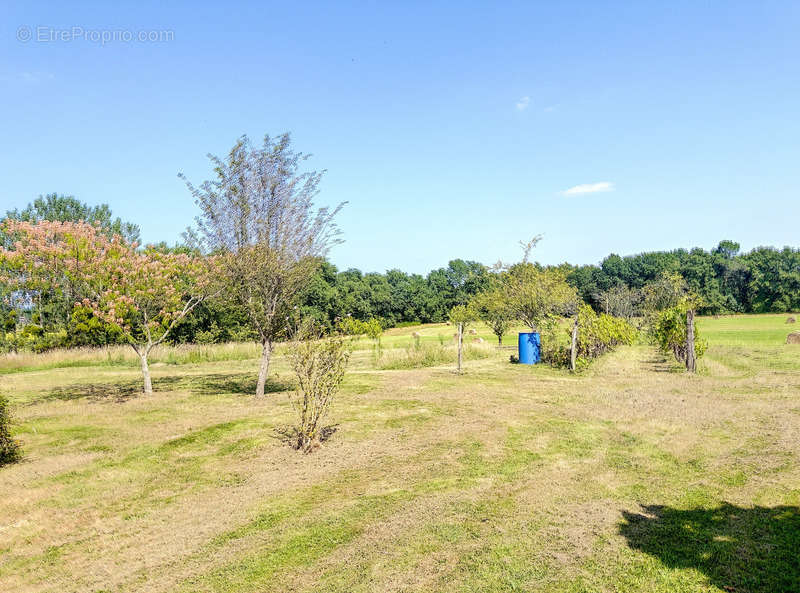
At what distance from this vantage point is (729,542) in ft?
17.3

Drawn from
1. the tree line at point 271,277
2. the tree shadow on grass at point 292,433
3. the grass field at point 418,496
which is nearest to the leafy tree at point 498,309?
the tree line at point 271,277

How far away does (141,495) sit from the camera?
A: 23.4 feet

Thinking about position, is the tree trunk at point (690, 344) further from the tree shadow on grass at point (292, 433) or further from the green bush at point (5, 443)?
the green bush at point (5, 443)

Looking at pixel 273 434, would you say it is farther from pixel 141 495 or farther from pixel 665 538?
pixel 665 538

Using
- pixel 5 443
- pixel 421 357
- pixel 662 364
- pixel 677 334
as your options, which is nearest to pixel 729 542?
pixel 5 443

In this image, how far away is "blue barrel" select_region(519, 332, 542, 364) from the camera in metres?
23.2

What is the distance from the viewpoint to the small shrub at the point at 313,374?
9305 millimetres

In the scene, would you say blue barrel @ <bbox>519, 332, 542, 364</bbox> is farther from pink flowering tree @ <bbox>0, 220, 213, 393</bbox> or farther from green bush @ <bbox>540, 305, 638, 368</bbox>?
pink flowering tree @ <bbox>0, 220, 213, 393</bbox>

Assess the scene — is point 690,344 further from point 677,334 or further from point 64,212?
point 64,212

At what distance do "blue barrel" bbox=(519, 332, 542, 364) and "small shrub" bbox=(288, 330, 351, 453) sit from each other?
49.7 ft

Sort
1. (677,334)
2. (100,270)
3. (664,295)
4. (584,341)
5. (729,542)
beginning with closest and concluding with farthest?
(729,542)
(100,270)
(677,334)
(584,341)
(664,295)

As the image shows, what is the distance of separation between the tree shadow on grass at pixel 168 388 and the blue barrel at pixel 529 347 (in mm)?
12066

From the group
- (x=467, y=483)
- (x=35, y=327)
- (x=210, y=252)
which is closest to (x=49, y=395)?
(x=35, y=327)

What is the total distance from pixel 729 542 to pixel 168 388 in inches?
690
